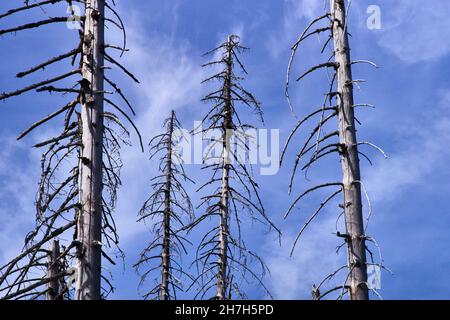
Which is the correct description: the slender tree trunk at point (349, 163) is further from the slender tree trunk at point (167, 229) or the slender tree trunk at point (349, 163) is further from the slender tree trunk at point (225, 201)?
the slender tree trunk at point (167, 229)

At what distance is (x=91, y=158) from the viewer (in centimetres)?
873

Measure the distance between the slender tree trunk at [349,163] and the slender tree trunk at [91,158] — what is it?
144 inches

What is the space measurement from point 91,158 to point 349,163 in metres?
3.89

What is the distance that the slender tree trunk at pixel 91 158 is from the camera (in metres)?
8.31

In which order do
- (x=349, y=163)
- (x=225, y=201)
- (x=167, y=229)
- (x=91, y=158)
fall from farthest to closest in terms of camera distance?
(x=167, y=229) < (x=225, y=201) < (x=349, y=163) < (x=91, y=158)

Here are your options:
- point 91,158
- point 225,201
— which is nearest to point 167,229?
point 225,201

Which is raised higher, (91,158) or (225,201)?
(225,201)

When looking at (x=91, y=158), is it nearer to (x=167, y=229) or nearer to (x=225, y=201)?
(x=225, y=201)

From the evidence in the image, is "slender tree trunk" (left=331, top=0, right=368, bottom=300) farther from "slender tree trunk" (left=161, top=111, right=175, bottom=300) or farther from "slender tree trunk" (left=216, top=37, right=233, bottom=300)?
"slender tree trunk" (left=161, top=111, right=175, bottom=300)

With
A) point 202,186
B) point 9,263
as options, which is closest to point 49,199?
point 9,263

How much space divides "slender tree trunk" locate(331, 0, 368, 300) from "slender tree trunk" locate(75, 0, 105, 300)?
12.0ft

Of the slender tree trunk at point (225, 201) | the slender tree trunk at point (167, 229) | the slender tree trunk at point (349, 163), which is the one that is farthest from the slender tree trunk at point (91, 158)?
the slender tree trunk at point (167, 229)
